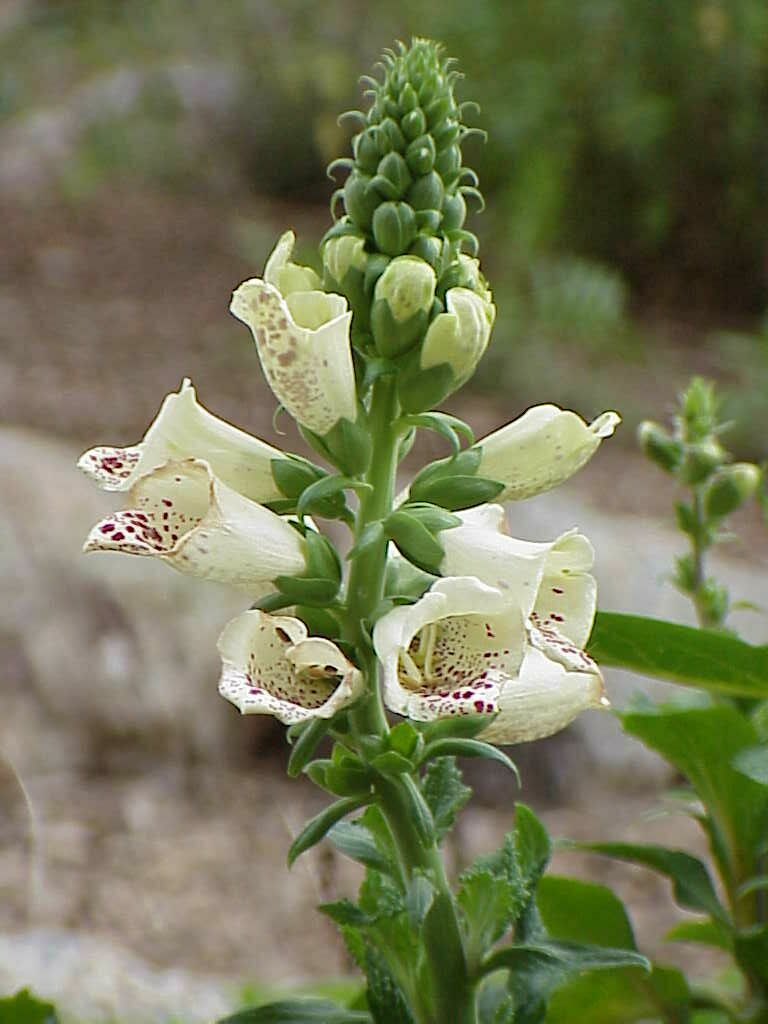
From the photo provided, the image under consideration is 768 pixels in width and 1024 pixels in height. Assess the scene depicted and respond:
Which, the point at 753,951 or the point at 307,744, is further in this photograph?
the point at 753,951

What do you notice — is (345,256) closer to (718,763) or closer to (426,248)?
(426,248)

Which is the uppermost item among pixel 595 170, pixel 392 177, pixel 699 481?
pixel 392 177

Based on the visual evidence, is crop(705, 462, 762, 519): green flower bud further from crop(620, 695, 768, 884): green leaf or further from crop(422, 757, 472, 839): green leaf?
crop(422, 757, 472, 839): green leaf

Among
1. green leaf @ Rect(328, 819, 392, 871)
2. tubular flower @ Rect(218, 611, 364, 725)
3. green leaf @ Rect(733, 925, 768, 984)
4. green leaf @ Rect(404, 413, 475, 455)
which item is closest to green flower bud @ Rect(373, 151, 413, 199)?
green leaf @ Rect(404, 413, 475, 455)

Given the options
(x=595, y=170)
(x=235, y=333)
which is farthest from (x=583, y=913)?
(x=595, y=170)

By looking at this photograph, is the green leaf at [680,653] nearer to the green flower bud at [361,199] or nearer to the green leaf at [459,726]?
the green leaf at [459,726]

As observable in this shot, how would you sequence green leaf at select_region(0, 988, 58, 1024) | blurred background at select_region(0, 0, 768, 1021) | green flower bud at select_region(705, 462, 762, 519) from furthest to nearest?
blurred background at select_region(0, 0, 768, 1021) < green flower bud at select_region(705, 462, 762, 519) < green leaf at select_region(0, 988, 58, 1024)
